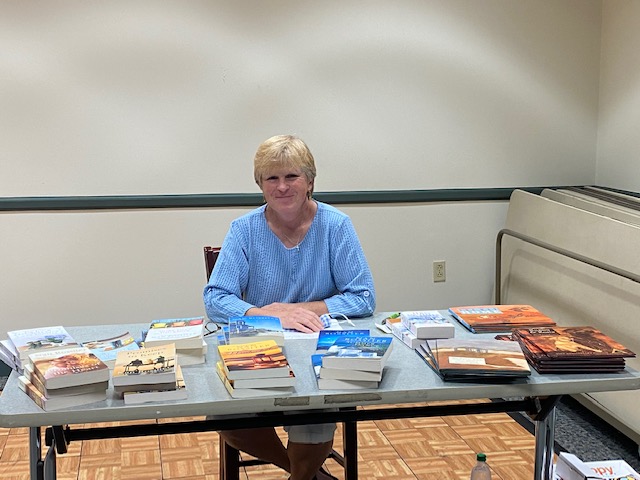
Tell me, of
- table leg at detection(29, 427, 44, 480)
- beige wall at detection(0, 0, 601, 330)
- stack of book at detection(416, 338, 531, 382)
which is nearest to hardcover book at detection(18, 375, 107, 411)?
table leg at detection(29, 427, 44, 480)

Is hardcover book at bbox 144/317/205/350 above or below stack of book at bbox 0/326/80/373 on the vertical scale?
above

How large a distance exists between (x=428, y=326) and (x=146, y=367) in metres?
0.81

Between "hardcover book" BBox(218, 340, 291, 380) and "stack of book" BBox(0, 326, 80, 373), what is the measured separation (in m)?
0.46

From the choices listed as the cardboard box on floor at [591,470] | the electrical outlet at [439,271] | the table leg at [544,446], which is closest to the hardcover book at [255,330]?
the table leg at [544,446]

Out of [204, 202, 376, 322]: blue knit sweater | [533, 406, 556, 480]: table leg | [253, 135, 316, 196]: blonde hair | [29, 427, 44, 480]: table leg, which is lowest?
[533, 406, 556, 480]: table leg

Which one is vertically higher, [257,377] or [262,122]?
[262,122]

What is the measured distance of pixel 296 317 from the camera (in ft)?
8.37

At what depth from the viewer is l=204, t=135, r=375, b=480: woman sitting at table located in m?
2.75

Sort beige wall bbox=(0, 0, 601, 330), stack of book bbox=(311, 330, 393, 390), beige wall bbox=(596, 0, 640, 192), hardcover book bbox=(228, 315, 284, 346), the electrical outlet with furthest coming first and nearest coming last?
→ the electrical outlet → beige wall bbox=(596, 0, 640, 192) → beige wall bbox=(0, 0, 601, 330) → hardcover book bbox=(228, 315, 284, 346) → stack of book bbox=(311, 330, 393, 390)

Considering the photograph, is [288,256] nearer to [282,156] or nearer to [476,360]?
[282,156]

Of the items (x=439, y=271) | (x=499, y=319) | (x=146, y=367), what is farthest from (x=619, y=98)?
(x=146, y=367)

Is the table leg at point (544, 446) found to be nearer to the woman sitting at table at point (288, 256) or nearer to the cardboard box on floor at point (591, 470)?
the cardboard box on floor at point (591, 470)

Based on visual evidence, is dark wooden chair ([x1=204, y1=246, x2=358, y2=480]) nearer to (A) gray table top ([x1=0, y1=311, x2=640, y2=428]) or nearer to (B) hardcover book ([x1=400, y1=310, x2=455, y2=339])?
(B) hardcover book ([x1=400, y1=310, x2=455, y2=339])

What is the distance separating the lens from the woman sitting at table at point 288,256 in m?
2.75
